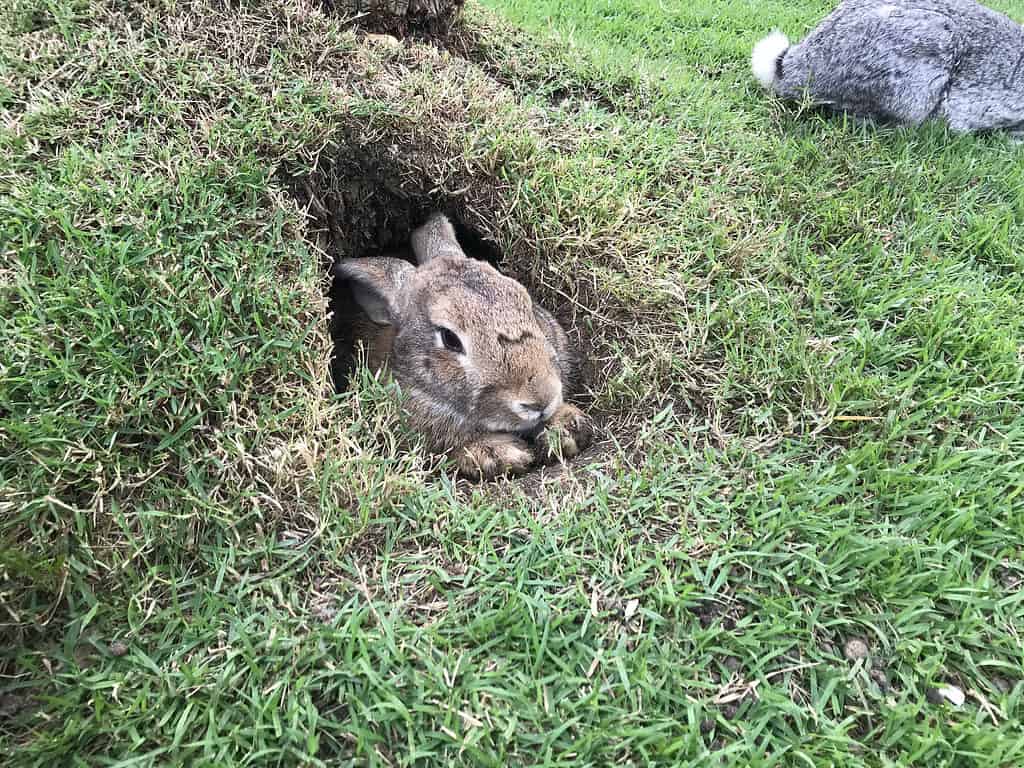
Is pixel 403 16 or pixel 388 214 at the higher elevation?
pixel 403 16

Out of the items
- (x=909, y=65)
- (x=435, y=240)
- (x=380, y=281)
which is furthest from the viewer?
(x=909, y=65)

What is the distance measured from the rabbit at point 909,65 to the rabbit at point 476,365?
2733 millimetres

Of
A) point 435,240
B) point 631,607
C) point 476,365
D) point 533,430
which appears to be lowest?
point 533,430

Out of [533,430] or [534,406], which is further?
[533,430]

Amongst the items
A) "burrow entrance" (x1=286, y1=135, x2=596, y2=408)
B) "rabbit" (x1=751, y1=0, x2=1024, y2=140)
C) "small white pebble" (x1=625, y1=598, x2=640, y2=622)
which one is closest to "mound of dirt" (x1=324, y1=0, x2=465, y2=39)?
"burrow entrance" (x1=286, y1=135, x2=596, y2=408)

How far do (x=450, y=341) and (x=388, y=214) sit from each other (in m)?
1.05

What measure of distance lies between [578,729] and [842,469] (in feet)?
4.02

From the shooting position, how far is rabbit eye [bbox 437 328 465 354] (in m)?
2.63

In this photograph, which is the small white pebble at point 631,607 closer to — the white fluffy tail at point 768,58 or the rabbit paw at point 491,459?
the rabbit paw at point 491,459

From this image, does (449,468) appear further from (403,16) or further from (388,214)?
(403,16)

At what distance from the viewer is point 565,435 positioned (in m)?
2.58

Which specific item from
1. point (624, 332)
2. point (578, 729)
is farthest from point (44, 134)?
point (578, 729)

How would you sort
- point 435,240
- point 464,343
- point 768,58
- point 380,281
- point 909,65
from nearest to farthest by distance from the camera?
point 464,343 < point 380,281 < point 435,240 < point 909,65 < point 768,58

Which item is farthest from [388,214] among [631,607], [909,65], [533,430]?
[909,65]
